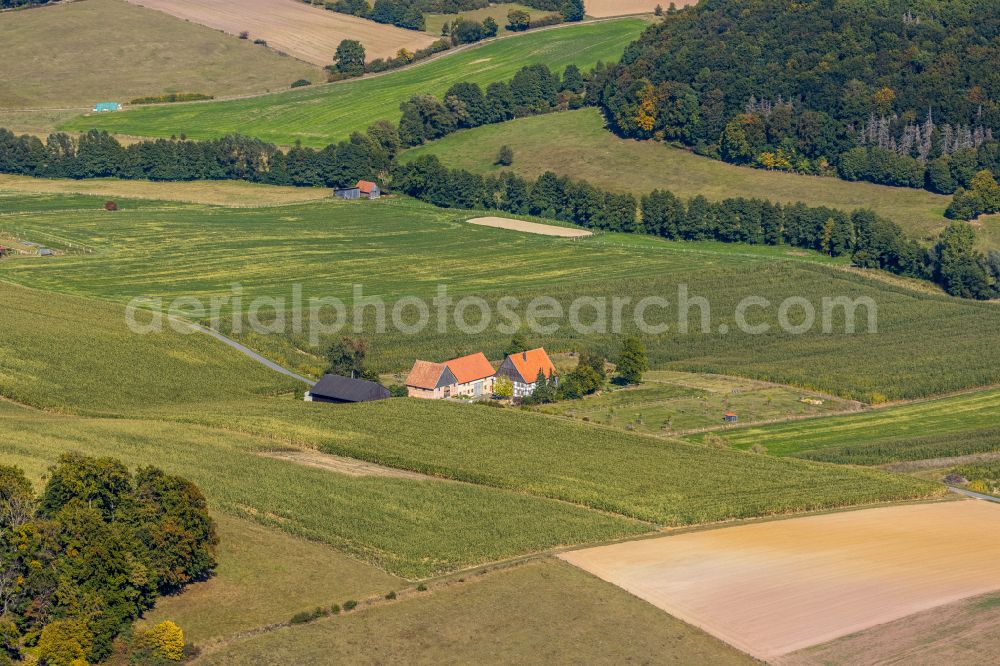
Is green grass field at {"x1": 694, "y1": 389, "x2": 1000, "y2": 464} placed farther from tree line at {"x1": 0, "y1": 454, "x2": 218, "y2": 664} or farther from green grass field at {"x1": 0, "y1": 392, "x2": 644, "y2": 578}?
tree line at {"x1": 0, "y1": 454, "x2": 218, "y2": 664}

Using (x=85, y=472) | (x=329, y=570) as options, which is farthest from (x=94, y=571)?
(x=329, y=570)

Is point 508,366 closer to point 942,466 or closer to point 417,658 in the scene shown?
point 942,466

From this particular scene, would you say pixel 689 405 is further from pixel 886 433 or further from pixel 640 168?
pixel 640 168

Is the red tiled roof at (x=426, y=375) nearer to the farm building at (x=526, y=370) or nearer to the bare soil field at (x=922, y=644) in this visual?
the farm building at (x=526, y=370)

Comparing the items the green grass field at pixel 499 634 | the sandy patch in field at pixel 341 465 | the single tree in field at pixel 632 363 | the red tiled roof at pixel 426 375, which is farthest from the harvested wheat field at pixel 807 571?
the red tiled roof at pixel 426 375

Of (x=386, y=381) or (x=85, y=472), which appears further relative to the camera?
(x=386, y=381)

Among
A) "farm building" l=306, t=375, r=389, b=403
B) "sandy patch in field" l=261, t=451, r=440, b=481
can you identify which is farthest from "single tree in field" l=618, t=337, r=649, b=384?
"sandy patch in field" l=261, t=451, r=440, b=481
